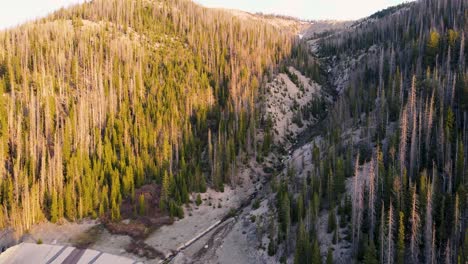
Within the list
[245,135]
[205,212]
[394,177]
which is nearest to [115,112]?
[245,135]

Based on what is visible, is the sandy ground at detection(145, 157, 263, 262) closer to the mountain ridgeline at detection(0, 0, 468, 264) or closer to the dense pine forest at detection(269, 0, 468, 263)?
the mountain ridgeline at detection(0, 0, 468, 264)

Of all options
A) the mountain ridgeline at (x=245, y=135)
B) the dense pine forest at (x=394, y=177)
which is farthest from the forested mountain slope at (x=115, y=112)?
the dense pine forest at (x=394, y=177)

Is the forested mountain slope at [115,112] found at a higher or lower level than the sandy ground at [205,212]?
higher

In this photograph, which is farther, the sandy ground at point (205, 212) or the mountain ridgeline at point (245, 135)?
the sandy ground at point (205, 212)

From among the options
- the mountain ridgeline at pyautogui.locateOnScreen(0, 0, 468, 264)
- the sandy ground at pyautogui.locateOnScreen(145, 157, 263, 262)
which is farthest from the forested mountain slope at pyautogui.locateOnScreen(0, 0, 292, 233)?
the sandy ground at pyautogui.locateOnScreen(145, 157, 263, 262)

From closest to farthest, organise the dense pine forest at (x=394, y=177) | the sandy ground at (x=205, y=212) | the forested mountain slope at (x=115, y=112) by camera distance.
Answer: the dense pine forest at (x=394, y=177) < the sandy ground at (x=205, y=212) < the forested mountain slope at (x=115, y=112)

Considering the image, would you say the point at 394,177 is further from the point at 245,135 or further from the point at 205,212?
the point at 245,135

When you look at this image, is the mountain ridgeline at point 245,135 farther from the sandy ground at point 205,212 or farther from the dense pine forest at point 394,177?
the sandy ground at point 205,212
